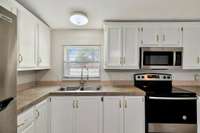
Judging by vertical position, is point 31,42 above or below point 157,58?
above

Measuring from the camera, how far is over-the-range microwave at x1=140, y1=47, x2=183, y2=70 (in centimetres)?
347

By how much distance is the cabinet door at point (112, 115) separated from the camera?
3057 millimetres

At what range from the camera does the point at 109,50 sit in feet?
11.4

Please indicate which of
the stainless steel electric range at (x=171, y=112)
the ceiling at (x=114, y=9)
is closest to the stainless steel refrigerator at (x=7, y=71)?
the ceiling at (x=114, y=9)

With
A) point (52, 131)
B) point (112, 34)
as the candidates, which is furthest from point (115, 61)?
point (52, 131)

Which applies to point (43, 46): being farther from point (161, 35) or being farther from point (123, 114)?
point (161, 35)

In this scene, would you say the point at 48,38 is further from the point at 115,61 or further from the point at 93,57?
the point at 115,61

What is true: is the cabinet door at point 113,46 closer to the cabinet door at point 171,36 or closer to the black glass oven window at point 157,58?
the black glass oven window at point 157,58

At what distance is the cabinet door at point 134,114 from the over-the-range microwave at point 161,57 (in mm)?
704

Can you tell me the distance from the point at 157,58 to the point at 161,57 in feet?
0.22

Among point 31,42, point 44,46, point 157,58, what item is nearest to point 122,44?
point 157,58

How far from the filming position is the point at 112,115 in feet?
10.1

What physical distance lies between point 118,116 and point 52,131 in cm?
98

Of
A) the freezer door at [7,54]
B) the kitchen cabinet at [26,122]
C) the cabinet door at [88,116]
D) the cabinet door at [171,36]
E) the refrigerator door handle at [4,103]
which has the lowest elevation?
the cabinet door at [88,116]
